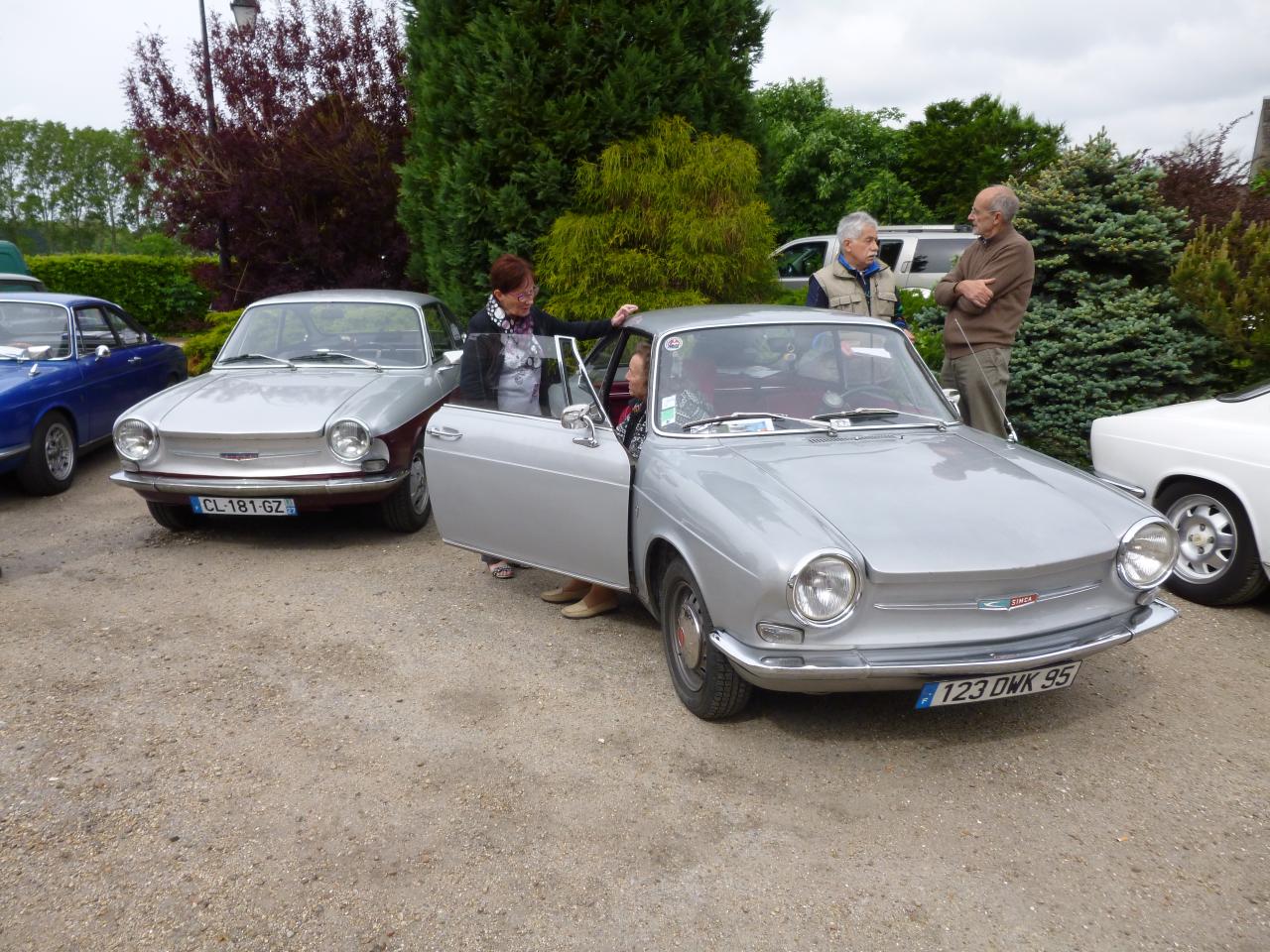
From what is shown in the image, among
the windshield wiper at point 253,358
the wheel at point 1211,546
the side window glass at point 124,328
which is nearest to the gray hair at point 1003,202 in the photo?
the wheel at point 1211,546

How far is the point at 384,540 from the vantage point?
6.49 m

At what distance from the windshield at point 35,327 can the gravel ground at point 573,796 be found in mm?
3834

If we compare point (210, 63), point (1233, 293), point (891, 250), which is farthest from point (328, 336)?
point (891, 250)

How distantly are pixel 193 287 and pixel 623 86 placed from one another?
59.1 feet

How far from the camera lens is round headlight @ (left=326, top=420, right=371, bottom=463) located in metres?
5.90

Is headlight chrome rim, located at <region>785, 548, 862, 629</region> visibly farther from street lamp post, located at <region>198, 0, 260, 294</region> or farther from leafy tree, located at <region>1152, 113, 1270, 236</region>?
street lamp post, located at <region>198, 0, 260, 294</region>

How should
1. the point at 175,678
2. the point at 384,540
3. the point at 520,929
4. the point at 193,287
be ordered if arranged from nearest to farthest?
the point at 520,929 < the point at 175,678 < the point at 384,540 < the point at 193,287

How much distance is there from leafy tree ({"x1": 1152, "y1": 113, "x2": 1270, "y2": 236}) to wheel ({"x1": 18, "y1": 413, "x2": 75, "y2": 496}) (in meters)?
9.39

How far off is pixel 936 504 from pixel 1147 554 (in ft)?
2.56

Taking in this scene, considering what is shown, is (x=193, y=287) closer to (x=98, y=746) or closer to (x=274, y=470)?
(x=274, y=470)

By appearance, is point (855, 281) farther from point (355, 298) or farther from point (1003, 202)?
point (355, 298)

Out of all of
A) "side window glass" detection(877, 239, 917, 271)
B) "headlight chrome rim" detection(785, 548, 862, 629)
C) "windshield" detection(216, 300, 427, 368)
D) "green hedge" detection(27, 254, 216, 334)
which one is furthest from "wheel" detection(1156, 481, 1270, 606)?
"green hedge" detection(27, 254, 216, 334)

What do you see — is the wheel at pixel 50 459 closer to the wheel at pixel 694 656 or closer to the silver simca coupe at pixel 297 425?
the silver simca coupe at pixel 297 425

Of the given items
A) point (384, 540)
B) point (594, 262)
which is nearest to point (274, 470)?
point (384, 540)
